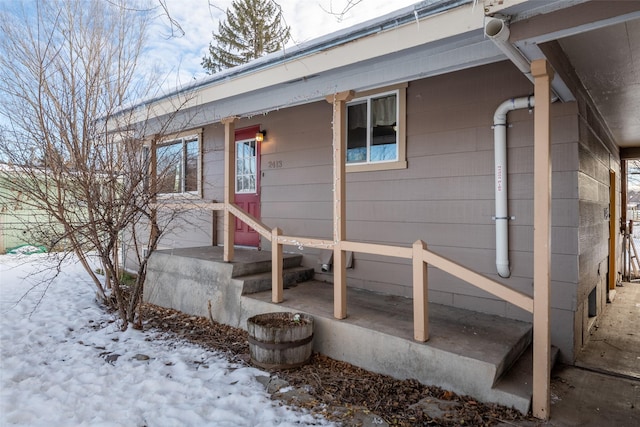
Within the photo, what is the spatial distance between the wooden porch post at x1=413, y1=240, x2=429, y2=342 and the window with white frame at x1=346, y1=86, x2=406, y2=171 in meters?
1.60

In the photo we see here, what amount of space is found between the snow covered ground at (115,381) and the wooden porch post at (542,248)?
1438mm

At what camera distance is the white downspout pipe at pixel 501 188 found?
11.6ft

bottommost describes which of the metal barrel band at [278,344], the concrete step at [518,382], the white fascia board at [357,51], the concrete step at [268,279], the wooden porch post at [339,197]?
the concrete step at [518,382]

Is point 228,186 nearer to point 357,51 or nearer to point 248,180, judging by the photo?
point 248,180

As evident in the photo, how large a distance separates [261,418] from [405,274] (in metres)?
2.42

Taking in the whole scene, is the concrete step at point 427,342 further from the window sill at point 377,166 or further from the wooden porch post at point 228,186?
the window sill at point 377,166

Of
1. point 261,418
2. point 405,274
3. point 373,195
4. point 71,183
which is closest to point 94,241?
point 71,183

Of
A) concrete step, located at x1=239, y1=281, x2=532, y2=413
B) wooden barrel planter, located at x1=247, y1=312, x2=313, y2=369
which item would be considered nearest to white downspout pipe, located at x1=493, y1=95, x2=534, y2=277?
concrete step, located at x1=239, y1=281, x2=532, y2=413

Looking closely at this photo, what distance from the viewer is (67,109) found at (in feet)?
Result: 14.6

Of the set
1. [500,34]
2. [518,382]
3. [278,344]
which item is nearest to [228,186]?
[278,344]

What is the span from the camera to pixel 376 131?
456 cm

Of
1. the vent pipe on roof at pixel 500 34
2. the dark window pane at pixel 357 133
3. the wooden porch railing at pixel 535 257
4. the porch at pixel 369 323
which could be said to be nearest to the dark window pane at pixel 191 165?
the porch at pixel 369 323

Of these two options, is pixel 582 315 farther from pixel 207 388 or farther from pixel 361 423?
pixel 207 388

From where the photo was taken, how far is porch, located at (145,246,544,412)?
8.77 feet
